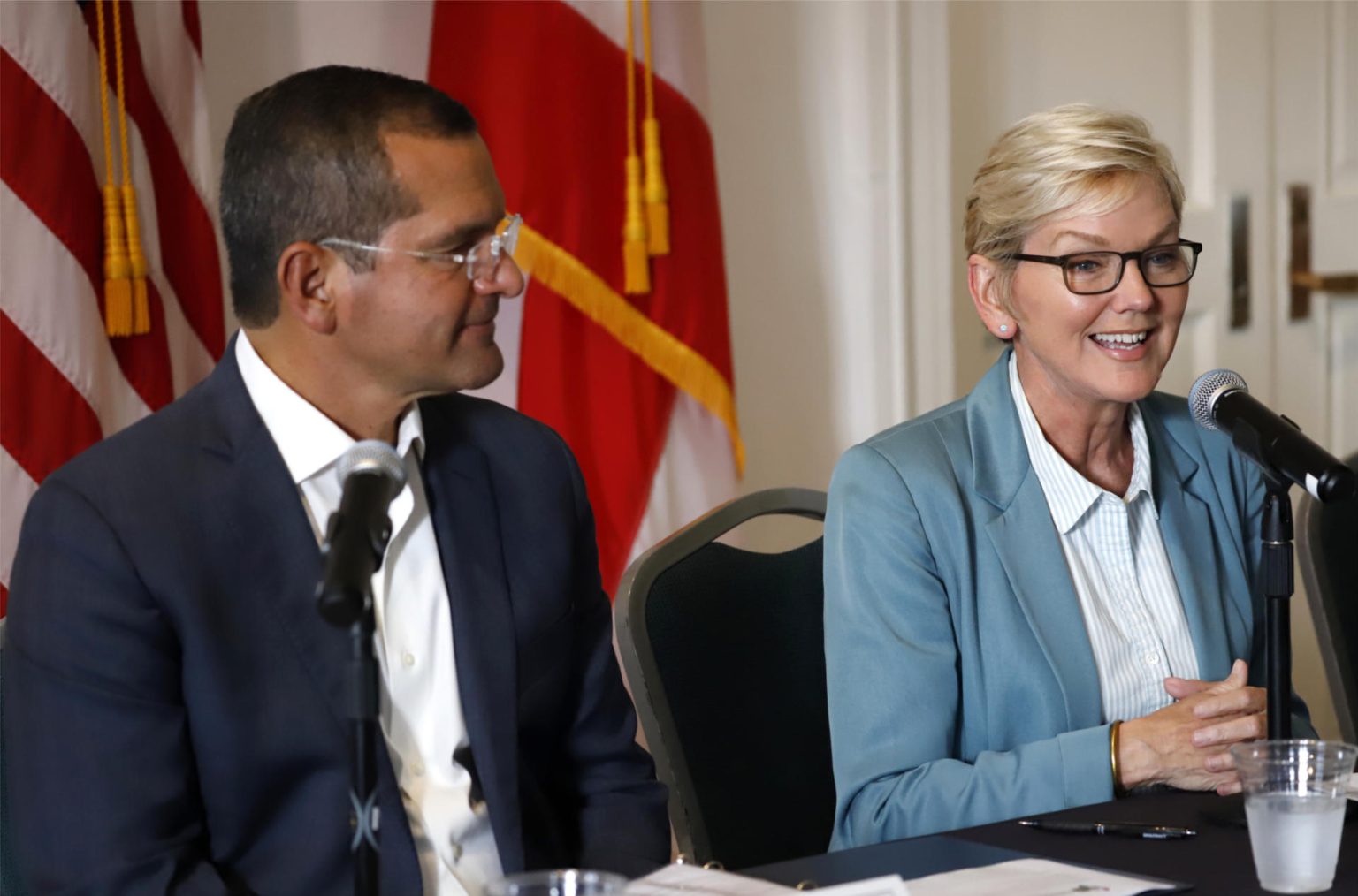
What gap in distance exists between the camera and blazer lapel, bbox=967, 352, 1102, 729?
5.63 ft

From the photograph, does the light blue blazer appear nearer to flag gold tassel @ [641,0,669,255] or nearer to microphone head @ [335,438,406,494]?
microphone head @ [335,438,406,494]

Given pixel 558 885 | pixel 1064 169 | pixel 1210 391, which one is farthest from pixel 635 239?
pixel 558 885

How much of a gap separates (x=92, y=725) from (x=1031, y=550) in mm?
1017

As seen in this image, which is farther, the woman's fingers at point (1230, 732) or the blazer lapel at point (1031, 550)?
the blazer lapel at point (1031, 550)

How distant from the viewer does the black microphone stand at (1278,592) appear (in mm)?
1389

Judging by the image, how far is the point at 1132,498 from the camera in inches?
74.1

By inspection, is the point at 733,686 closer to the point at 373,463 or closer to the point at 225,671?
the point at 225,671

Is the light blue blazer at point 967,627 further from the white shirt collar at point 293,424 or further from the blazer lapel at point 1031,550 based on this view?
the white shirt collar at point 293,424

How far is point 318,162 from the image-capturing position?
146 centimetres

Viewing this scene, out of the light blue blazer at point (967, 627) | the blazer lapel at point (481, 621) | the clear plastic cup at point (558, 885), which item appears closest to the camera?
the clear plastic cup at point (558, 885)

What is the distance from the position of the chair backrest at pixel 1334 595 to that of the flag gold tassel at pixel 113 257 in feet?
5.49

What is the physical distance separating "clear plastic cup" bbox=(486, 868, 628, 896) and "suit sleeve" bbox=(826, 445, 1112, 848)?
27.7 inches

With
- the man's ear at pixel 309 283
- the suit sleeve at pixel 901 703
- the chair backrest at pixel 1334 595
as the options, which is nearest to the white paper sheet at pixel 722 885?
the suit sleeve at pixel 901 703

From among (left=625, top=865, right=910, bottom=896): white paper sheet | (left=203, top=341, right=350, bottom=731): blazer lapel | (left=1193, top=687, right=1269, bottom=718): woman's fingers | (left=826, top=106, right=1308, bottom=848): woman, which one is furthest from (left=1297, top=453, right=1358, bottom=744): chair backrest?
(left=203, top=341, right=350, bottom=731): blazer lapel
